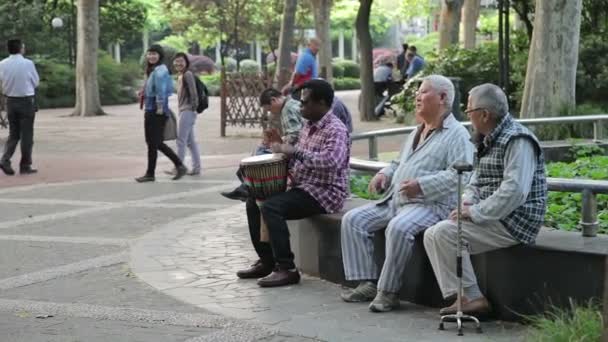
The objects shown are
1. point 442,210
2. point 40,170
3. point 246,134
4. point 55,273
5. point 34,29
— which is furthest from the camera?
point 34,29

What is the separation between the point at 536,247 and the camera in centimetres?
630

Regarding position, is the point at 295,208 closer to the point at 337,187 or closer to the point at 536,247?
the point at 337,187

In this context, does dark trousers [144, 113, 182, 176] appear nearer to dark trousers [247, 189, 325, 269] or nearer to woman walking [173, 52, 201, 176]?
woman walking [173, 52, 201, 176]

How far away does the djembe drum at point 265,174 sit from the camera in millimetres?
7727

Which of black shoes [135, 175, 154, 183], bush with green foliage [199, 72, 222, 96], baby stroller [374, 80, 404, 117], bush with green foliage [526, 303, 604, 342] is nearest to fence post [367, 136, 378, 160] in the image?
bush with green foliage [526, 303, 604, 342]

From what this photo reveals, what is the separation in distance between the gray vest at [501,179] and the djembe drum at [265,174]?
1.64 metres

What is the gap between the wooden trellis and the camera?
2280cm

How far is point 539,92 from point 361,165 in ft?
25.9

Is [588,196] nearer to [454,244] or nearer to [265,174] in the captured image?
[454,244]

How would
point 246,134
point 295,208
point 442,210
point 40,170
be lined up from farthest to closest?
point 246,134 → point 40,170 → point 295,208 → point 442,210

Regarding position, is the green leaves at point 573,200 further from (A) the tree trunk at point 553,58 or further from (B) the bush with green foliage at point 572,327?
(A) the tree trunk at point 553,58

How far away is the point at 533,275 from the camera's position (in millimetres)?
6348

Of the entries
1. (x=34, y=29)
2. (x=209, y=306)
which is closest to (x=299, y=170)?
(x=209, y=306)

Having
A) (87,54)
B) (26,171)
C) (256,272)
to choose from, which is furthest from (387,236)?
(87,54)
